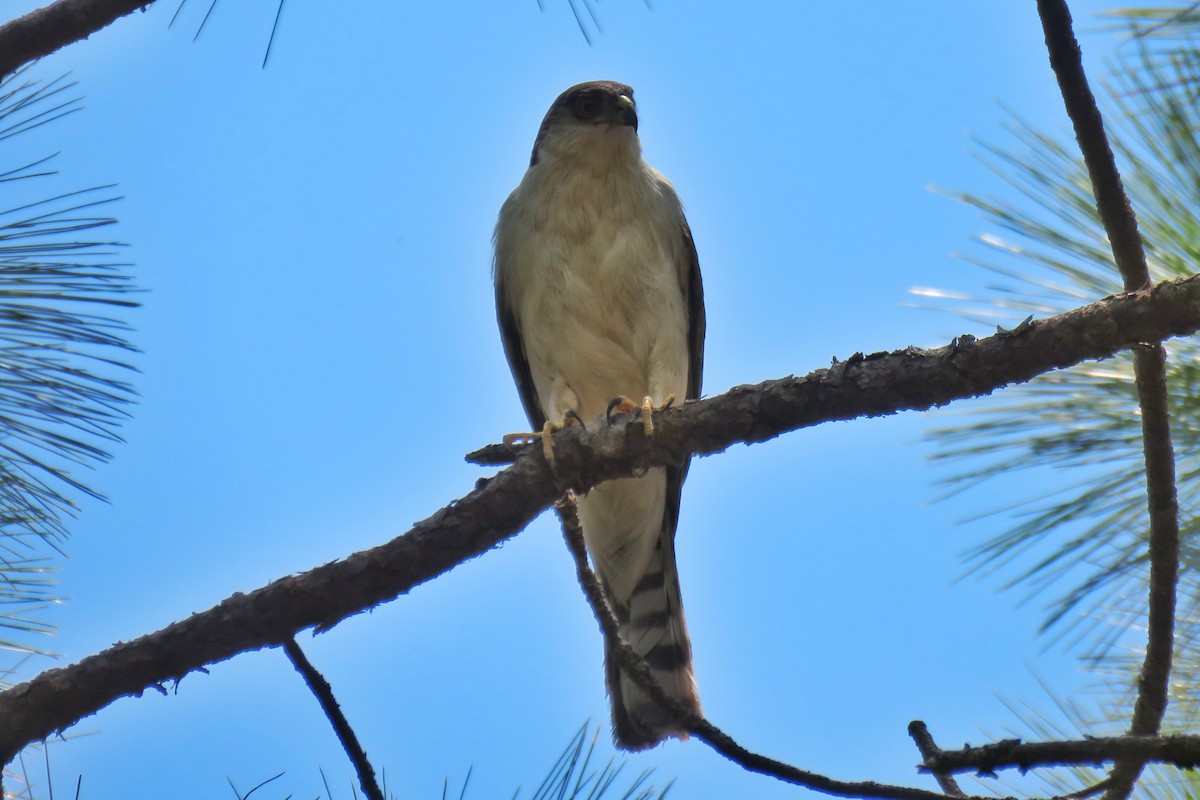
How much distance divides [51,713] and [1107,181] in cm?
264

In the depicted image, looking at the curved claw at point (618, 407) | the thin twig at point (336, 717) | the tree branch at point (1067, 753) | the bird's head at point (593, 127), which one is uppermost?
the bird's head at point (593, 127)

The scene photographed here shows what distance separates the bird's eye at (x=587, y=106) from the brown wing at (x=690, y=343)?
0.75 metres

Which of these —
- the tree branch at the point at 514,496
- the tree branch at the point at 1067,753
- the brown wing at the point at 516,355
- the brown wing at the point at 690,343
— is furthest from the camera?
the brown wing at the point at 516,355

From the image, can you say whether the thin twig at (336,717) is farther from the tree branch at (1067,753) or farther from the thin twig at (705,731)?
the tree branch at (1067,753)

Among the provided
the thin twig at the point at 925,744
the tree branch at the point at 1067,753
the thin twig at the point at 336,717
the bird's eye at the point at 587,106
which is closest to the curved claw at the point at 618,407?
the thin twig at the point at 336,717

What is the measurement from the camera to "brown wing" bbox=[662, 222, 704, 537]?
17.4 ft

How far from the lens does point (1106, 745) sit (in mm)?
1809

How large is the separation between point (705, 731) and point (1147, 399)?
129cm

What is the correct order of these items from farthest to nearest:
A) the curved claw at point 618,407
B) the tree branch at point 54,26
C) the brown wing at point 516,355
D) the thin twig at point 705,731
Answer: the brown wing at point 516,355 < the curved claw at point 618,407 < the tree branch at point 54,26 < the thin twig at point 705,731

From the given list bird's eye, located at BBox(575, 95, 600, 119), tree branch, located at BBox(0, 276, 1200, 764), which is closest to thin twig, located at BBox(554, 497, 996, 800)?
tree branch, located at BBox(0, 276, 1200, 764)

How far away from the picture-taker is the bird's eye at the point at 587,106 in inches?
220

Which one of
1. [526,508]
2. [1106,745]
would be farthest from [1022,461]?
[1106,745]

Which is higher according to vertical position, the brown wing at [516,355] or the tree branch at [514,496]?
the brown wing at [516,355]

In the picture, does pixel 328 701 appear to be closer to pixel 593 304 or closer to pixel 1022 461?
pixel 1022 461
